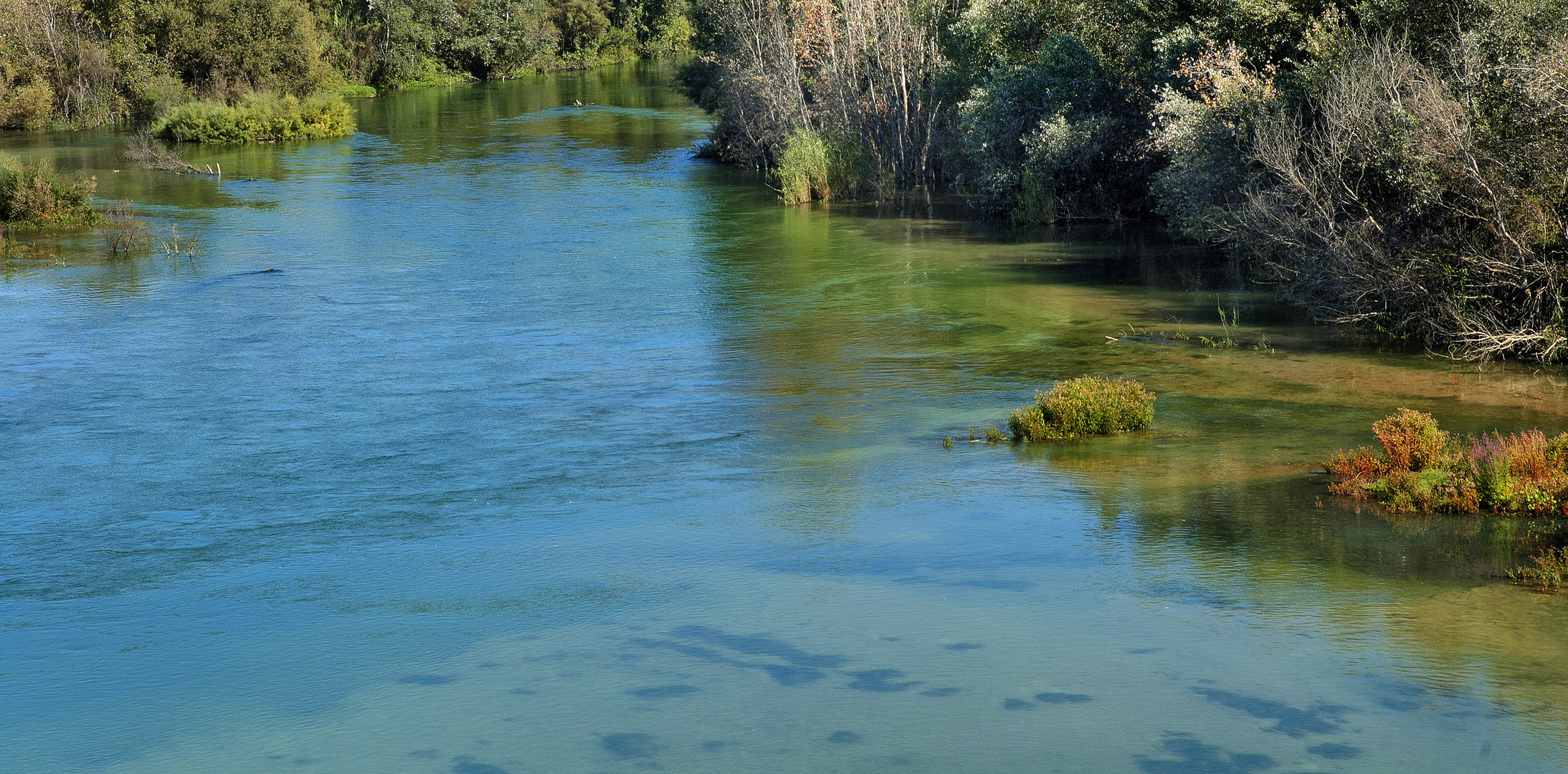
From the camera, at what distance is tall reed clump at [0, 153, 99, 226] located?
27.9 m

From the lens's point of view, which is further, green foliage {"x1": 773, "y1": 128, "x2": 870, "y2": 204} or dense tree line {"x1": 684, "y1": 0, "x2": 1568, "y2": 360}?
green foliage {"x1": 773, "y1": 128, "x2": 870, "y2": 204}

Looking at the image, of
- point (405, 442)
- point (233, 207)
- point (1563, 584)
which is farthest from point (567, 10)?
point (1563, 584)

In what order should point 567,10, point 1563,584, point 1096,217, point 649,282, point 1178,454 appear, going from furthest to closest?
point 567,10
point 1096,217
point 649,282
point 1178,454
point 1563,584

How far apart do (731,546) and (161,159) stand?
36595mm

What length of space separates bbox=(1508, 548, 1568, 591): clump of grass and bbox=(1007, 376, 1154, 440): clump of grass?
13.1 feet

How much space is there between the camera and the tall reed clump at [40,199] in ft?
91.6

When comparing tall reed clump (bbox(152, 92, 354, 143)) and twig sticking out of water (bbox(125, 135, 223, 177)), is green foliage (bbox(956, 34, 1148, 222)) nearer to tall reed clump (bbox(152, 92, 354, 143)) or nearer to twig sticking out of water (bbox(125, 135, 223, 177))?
twig sticking out of water (bbox(125, 135, 223, 177))

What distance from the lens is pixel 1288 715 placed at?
22.1 ft

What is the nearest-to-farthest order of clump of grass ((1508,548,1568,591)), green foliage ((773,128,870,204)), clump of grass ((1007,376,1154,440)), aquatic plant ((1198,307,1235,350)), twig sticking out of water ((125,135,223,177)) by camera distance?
clump of grass ((1508,548,1568,591)) → clump of grass ((1007,376,1154,440)) → aquatic plant ((1198,307,1235,350)) → green foliage ((773,128,870,204)) → twig sticking out of water ((125,135,223,177))

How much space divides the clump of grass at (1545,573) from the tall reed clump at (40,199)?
93.3 ft

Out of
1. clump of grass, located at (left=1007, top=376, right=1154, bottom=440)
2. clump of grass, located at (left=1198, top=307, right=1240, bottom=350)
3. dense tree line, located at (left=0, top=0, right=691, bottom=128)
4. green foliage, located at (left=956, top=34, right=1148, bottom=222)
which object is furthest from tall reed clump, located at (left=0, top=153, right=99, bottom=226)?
clump of grass, located at (left=1007, top=376, right=1154, bottom=440)

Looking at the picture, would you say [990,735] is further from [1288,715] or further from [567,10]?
[567,10]

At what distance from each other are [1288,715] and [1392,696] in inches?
24.2

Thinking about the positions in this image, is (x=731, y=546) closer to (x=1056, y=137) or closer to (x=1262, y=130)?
(x=1262, y=130)
